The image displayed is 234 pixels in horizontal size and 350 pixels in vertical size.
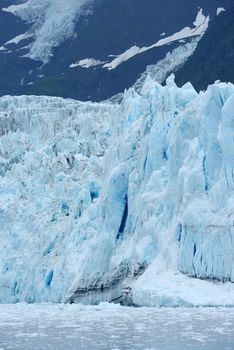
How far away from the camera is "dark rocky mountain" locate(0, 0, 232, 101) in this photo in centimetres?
9219

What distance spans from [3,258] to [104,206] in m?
7.21

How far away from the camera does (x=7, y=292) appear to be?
1361 inches

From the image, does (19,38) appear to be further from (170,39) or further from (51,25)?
(170,39)

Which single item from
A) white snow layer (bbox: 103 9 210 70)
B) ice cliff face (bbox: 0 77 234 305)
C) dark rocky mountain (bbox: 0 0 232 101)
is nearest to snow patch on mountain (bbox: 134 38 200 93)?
dark rocky mountain (bbox: 0 0 232 101)

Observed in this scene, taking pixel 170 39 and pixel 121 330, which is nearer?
pixel 121 330

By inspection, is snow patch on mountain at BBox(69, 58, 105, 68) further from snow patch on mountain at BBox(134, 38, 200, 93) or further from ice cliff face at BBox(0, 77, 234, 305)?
ice cliff face at BBox(0, 77, 234, 305)

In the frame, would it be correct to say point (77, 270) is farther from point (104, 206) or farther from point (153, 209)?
point (153, 209)

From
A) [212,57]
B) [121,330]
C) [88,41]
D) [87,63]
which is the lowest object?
[121,330]

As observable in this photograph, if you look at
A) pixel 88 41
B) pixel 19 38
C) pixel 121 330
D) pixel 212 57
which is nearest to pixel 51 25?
pixel 19 38

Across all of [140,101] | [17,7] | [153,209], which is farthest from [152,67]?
[153,209]

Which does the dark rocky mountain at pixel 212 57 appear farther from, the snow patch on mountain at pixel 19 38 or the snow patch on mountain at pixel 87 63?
the snow patch on mountain at pixel 19 38

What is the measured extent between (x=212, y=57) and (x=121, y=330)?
202ft

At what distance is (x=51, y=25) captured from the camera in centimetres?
9675

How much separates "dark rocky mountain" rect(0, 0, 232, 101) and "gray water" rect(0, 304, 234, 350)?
66096 millimetres
